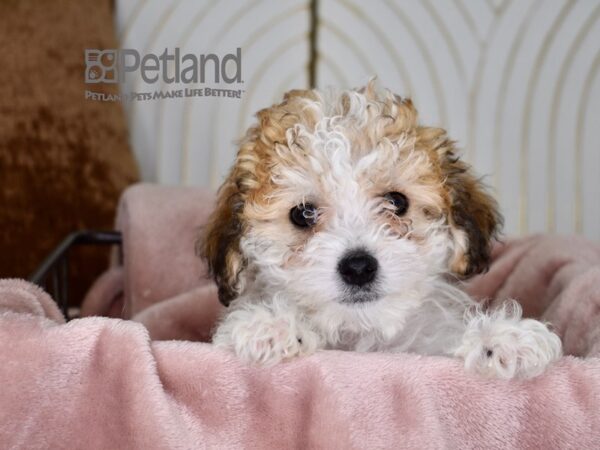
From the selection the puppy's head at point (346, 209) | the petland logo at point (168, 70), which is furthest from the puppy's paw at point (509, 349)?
the petland logo at point (168, 70)

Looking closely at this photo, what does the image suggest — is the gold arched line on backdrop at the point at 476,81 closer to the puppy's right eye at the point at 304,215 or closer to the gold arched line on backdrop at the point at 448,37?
the gold arched line on backdrop at the point at 448,37

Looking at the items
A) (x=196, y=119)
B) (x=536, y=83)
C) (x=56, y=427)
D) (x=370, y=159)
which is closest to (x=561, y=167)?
(x=536, y=83)

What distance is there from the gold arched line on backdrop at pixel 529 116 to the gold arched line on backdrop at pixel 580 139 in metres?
0.14

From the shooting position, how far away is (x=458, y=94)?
425cm

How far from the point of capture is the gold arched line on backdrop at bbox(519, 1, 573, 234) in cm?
416

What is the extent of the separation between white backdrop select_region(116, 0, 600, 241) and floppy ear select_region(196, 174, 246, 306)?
6.44 feet

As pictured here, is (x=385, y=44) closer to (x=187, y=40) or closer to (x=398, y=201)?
(x=187, y=40)

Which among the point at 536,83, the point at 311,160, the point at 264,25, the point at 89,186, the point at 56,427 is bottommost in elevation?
A: the point at 56,427

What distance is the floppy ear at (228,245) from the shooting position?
2.18 metres

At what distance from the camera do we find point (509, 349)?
168cm

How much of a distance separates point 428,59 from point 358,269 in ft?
8.71

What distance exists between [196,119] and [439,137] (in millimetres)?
2210

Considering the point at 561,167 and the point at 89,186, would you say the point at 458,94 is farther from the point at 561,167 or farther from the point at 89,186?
the point at 89,186

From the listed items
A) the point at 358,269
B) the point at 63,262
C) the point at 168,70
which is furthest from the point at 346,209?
the point at 168,70
